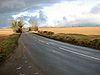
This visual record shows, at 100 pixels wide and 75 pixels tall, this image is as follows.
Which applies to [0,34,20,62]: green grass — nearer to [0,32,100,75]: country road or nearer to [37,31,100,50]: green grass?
[0,32,100,75]: country road

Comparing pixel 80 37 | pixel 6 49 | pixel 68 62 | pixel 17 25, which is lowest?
pixel 17 25

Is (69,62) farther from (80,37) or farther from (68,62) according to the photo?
(80,37)

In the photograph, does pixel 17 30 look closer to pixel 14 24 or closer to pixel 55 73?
pixel 14 24

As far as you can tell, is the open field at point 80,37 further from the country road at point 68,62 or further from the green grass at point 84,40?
the country road at point 68,62

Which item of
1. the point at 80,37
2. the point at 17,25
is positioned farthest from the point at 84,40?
the point at 17,25

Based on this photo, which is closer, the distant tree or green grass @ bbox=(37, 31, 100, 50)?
green grass @ bbox=(37, 31, 100, 50)

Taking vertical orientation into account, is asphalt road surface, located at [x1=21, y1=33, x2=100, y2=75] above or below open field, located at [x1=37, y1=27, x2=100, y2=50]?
above

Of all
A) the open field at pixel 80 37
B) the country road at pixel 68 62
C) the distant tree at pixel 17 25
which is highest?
the country road at pixel 68 62

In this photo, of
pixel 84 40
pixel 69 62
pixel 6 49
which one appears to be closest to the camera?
pixel 69 62

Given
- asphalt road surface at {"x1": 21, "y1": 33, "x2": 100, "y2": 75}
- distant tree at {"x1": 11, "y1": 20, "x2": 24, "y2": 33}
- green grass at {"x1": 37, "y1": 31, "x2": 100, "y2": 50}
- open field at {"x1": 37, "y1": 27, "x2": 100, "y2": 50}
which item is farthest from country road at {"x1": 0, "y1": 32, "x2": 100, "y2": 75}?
distant tree at {"x1": 11, "y1": 20, "x2": 24, "y2": 33}

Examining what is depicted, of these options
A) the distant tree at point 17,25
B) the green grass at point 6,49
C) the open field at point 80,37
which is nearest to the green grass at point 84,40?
the open field at point 80,37

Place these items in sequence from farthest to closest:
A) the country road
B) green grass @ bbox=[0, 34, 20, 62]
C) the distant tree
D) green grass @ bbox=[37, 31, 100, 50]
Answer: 1. the distant tree
2. green grass @ bbox=[37, 31, 100, 50]
3. green grass @ bbox=[0, 34, 20, 62]
4. the country road

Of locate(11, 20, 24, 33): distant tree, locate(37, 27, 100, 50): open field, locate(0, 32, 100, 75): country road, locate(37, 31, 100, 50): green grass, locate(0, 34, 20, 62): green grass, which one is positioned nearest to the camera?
locate(0, 32, 100, 75): country road

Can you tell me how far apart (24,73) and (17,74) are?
13.9 inches
